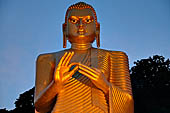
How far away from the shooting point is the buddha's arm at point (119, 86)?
4441 millimetres

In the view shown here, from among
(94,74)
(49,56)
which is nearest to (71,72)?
(94,74)

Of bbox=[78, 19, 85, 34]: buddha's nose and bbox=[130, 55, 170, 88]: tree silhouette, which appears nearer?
bbox=[78, 19, 85, 34]: buddha's nose

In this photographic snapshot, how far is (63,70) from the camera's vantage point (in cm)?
414

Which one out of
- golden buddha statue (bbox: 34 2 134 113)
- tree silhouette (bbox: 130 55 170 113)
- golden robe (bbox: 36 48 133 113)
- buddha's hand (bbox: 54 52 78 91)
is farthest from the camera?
tree silhouette (bbox: 130 55 170 113)

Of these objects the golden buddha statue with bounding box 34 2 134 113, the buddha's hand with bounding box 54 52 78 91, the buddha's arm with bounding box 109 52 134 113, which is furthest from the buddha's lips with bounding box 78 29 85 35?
the buddha's hand with bounding box 54 52 78 91

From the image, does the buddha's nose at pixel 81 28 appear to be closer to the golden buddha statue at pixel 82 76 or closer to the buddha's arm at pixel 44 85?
the golden buddha statue at pixel 82 76

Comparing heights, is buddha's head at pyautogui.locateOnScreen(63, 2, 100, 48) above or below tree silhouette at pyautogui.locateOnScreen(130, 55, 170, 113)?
above

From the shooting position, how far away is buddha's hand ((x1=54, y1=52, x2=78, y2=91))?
4129 millimetres

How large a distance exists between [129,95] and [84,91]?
2.25 ft

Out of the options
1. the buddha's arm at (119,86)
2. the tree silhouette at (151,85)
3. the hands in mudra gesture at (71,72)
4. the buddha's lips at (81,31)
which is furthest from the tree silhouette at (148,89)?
the hands in mudra gesture at (71,72)

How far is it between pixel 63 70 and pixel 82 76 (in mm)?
683

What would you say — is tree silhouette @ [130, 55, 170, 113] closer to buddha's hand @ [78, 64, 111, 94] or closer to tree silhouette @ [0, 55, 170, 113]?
tree silhouette @ [0, 55, 170, 113]

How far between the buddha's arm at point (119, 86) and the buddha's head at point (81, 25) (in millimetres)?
507

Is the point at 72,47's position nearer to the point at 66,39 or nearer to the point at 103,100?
the point at 66,39
